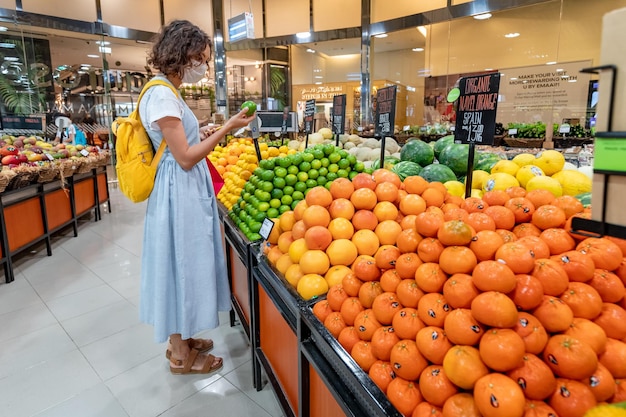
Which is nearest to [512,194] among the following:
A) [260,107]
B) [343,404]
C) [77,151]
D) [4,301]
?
[343,404]

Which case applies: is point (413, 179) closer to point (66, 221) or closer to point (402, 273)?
point (402, 273)

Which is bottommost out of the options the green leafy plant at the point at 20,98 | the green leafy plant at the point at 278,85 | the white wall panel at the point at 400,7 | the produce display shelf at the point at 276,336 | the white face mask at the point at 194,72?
the produce display shelf at the point at 276,336

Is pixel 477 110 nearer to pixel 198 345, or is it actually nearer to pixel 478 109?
pixel 478 109

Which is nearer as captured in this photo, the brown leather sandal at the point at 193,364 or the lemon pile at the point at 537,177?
the lemon pile at the point at 537,177

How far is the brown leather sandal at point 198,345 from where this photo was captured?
8.31 feet

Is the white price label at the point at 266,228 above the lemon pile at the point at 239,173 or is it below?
below

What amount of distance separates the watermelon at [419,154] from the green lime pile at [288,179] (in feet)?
1.27

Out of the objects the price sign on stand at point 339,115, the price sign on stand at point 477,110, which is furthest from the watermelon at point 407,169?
the price sign on stand at point 339,115

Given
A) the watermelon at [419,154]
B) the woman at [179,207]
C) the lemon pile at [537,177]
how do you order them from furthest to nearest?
the watermelon at [419,154], the woman at [179,207], the lemon pile at [537,177]

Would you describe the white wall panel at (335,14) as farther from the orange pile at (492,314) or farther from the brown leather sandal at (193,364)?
the orange pile at (492,314)

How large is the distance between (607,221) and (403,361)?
566 mm

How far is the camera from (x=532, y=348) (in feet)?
2.88

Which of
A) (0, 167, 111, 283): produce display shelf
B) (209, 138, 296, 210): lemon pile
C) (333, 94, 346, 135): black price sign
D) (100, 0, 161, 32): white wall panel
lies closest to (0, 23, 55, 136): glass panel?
(100, 0, 161, 32): white wall panel

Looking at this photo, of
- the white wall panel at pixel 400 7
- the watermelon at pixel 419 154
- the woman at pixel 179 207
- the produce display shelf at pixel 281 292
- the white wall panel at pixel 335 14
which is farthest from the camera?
the white wall panel at pixel 335 14
